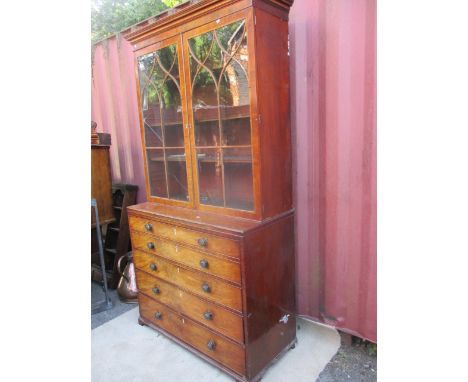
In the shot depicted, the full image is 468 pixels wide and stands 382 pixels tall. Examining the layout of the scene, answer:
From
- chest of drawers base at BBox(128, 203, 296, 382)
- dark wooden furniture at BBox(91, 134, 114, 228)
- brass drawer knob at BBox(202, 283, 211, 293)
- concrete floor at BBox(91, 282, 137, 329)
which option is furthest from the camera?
dark wooden furniture at BBox(91, 134, 114, 228)

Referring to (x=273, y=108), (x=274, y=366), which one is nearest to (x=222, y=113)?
(x=273, y=108)

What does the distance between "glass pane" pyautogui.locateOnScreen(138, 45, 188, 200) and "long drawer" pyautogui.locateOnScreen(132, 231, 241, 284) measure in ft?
0.97

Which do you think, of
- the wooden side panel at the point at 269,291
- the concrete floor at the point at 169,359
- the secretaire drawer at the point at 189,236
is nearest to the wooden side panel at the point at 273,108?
the wooden side panel at the point at 269,291

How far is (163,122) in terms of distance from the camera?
202 cm

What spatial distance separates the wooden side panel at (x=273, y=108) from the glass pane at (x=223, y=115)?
73 mm

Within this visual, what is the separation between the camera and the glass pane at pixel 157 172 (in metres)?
2.09

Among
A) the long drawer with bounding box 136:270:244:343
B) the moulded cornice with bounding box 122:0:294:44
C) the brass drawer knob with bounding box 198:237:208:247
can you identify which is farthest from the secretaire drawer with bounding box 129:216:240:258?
the moulded cornice with bounding box 122:0:294:44

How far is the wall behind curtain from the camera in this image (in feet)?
5.26

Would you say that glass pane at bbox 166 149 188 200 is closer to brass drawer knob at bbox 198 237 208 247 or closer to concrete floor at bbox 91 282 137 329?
brass drawer knob at bbox 198 237 208 247

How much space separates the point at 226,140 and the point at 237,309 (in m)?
0.87
